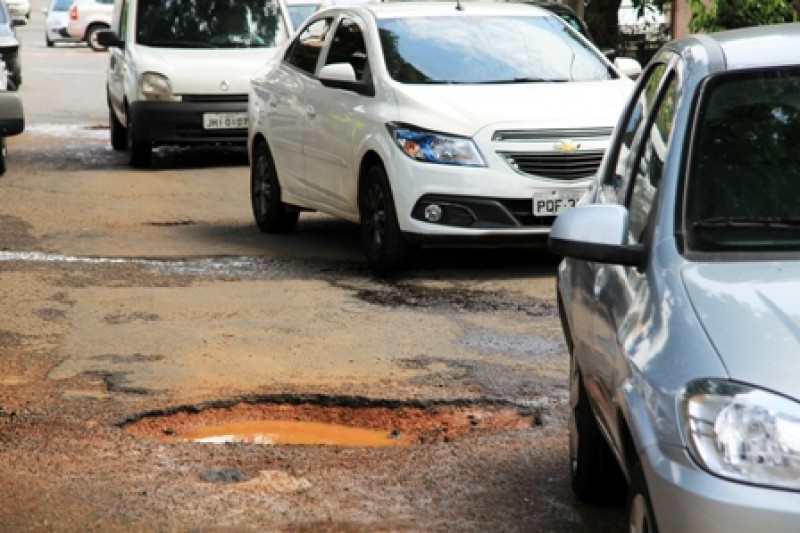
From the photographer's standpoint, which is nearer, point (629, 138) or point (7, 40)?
point (629, 138)

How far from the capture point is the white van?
1695 centimetres

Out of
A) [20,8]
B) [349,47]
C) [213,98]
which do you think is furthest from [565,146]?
[20,8]

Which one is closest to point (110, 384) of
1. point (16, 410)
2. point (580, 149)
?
point (16, 410)

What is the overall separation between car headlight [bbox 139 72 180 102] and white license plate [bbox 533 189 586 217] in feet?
23.9

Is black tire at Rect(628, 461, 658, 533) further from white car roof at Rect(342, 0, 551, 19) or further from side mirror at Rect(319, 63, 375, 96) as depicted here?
white car roof at Rect(342, 0, 551, 19)

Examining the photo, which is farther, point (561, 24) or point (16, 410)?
point (561, 24)

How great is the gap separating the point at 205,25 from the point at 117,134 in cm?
236

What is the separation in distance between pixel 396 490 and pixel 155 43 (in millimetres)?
12266

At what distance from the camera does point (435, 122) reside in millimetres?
10562

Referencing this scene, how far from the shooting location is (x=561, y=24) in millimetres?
12180

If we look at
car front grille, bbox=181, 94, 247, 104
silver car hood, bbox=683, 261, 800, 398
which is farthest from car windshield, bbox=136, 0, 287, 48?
silver car hood, bbox=683, 261, 800, 398

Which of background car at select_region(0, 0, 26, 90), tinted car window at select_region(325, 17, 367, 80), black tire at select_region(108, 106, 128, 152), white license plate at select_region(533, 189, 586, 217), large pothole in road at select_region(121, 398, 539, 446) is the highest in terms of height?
tinted car window at select_region(325, 17, 367, 80)

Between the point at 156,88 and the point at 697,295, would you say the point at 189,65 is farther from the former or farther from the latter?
the point at 697,295

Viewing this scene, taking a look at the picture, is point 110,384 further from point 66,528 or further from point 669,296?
point 669,296
